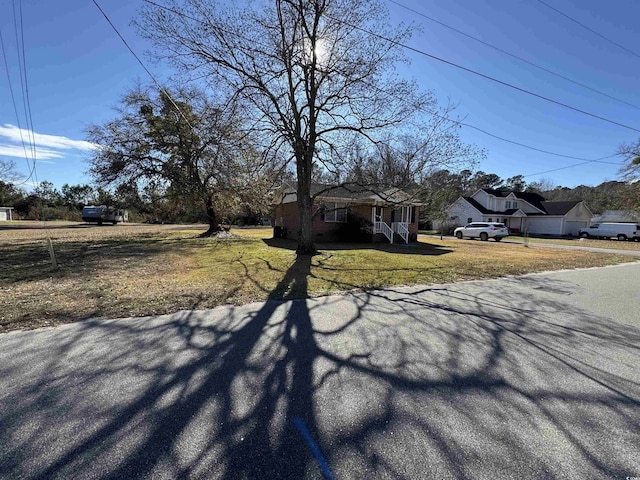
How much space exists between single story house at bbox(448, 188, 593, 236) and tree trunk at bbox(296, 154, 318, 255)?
104 ft

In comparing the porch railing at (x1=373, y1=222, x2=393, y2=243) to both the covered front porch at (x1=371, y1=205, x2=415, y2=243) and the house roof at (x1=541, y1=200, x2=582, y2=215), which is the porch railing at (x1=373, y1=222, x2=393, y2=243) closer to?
the covered front porch at (x1=371, y1=205, x2=415, y2=243)

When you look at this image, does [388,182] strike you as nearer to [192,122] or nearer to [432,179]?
[432,179]

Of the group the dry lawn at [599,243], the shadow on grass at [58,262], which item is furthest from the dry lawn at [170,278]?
the dry lawn at [599,243]

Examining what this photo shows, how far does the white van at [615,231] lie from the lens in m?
29.9

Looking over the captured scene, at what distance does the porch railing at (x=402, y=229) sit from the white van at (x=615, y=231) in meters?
27.7

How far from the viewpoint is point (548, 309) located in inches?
219

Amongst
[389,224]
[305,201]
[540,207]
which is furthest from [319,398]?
[540,207]

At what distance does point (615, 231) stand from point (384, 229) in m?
29.5

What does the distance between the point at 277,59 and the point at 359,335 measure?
9926 mm

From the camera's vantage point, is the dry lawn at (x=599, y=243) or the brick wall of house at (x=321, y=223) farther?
the dry lawn at (x=599, y=243)

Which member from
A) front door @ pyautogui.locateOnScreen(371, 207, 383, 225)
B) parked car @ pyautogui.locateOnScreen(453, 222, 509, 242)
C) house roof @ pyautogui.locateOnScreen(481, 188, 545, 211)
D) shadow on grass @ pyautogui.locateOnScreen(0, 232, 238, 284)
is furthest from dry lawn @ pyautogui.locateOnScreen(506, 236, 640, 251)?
shadow on grass @ pyautogui.locateOnScreen(0, 232, 238, 284)

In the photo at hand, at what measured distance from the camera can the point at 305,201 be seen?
11602mm

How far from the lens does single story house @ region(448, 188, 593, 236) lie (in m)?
37.5

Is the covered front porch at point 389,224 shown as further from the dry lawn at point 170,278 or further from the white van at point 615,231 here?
the white van at point 615,231
